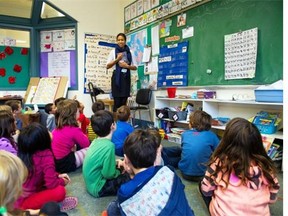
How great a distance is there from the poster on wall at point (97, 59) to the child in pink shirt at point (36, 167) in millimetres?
4058

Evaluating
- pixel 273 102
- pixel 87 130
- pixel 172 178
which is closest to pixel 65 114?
pixel 87 130

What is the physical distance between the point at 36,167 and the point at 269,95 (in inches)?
84.3

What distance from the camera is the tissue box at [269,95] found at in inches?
95.3

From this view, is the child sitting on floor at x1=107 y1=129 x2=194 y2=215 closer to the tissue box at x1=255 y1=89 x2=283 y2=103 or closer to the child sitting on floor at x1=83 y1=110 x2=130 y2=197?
the child sitting on floor at x1=83 y1=110 x2=130 y2=197

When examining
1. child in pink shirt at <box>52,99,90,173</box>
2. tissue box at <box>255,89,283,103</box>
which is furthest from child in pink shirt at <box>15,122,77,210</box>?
tissue box at <box>255,89,283,103</box>

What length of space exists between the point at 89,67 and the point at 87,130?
2550 millimetres

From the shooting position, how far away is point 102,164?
1846 millimetres

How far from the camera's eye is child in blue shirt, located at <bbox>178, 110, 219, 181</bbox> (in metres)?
2.09

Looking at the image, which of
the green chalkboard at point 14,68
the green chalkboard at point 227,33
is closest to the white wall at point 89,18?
the green chalkboard at point 14,68

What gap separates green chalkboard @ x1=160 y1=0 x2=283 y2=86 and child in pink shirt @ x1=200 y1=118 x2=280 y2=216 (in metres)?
1.64

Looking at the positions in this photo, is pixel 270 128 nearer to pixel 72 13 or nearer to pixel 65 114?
pixel 65 114

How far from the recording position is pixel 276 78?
8.77 feet

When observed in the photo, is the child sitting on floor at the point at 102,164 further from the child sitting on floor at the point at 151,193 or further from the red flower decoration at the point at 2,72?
the red flower decoration at the point at 2,72

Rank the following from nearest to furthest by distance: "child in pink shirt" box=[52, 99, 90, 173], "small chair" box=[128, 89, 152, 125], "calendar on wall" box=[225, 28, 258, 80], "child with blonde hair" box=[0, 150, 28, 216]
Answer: "child with blonde hair" box=[0, 150, 28, 216], "child in pink shirt" box=[52, 99, 90, 173], "calendar on wall" box=[225, 28, 258, 80], "small chair" box=[128, 89, 152, 125]
